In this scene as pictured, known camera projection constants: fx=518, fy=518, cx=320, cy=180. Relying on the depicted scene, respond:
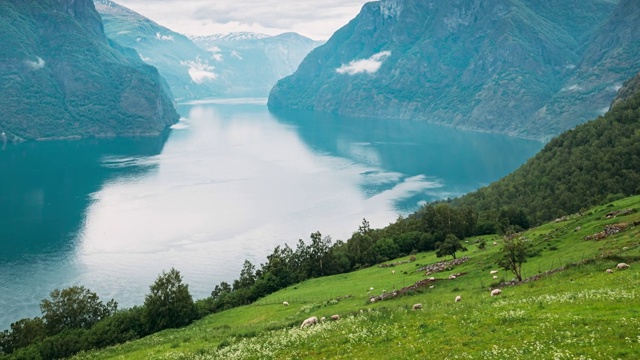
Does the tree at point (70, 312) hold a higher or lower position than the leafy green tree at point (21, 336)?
higher

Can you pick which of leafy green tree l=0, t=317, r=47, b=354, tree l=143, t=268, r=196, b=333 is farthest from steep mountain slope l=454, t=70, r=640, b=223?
leafy green tree l=0, t=317, r=47, b=354

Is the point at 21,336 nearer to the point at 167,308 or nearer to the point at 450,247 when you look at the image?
the point at 167,308

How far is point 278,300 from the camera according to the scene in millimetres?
75125

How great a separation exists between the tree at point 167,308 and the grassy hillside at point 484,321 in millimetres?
7248

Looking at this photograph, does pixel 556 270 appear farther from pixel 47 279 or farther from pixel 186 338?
pixel 47 279

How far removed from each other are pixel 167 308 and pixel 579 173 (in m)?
110

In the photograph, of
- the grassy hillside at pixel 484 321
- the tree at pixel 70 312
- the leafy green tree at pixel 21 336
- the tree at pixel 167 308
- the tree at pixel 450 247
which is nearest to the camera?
the grassy hillside at pixel 484 321

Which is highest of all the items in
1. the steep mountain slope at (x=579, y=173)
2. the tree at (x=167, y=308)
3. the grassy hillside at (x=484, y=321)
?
the steep mountain slope at (x=579, y=173)

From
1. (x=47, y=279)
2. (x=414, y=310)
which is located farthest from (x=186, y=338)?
(x=47, y=279)

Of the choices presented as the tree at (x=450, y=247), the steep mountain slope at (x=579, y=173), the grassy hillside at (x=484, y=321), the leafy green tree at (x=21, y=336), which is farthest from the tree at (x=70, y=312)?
the steep mountain slope at (x=579, y=173)

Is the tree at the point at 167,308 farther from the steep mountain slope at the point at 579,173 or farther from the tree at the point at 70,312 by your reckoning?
the steep mountain slope at the point at 579,173

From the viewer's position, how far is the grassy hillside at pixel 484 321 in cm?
2631

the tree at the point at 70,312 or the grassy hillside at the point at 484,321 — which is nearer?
the grassy hillside at the point at 484,321

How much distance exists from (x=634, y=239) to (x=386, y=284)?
2865 centimetres
